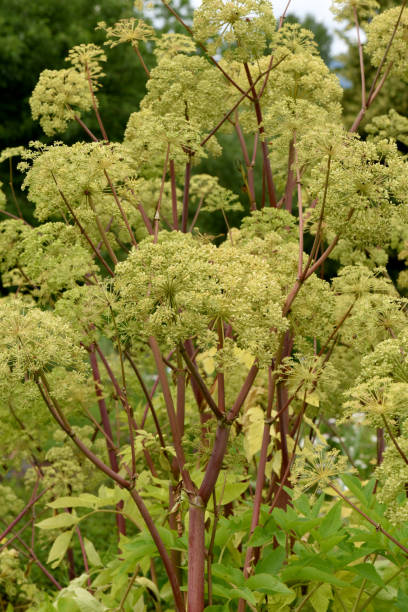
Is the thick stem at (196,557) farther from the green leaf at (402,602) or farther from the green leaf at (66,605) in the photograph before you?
the green leaf at (402,602)

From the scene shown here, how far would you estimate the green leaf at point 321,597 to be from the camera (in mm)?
3316

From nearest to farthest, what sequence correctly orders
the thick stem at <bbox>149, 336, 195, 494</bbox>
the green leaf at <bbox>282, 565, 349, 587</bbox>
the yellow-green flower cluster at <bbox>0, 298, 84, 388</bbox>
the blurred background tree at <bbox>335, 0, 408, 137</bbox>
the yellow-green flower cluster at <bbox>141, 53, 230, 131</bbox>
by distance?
the yellow-green flower cluster at <bbox>0, 298, 84, 388</bbox>
the thick stem at <bbox>149, 336, 195, 494</bbox>
the green leaf at <bbox>282, 565, 349, 587</bbox>
the yellow-green flower cluster at <bbox>141, 53, 230, 131</bbox>
the blurred background tree at <bbox>335, 0, 408, 137</bbox>

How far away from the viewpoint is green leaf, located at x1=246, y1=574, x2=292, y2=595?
9.56 ft

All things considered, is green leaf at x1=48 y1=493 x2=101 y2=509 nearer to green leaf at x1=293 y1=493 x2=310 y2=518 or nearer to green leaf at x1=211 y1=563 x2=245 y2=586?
green leaf at x1=211 y1=563 x2=245 y2=586

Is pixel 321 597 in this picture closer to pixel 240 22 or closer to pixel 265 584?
pixel 265 584

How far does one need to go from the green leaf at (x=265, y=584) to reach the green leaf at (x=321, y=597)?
44 centimetres

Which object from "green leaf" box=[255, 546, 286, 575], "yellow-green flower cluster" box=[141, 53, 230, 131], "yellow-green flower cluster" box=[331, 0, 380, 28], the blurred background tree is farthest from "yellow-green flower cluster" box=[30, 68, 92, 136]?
the blurred background tree

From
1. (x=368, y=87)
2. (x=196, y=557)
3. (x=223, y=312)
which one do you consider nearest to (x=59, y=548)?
(x=196, y=557)

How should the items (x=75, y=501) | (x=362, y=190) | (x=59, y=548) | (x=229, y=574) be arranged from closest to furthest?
(x=362, y=190)
(x=229, y=574)
(x=75, y=501)
(x=59, y=548)

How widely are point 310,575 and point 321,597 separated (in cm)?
39

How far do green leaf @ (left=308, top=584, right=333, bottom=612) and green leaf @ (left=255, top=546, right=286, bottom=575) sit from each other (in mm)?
323

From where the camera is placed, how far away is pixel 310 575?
3.06m

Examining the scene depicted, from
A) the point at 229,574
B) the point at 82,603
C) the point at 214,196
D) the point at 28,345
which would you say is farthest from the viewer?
the point at 214,196

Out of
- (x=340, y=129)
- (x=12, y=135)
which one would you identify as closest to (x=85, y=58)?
(x=340, y=129)
